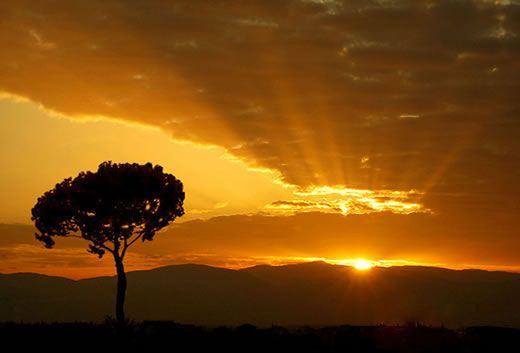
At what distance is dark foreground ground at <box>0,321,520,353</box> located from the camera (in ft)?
110

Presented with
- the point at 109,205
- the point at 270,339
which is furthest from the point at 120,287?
the point at 270,339

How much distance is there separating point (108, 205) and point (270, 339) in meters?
31.4

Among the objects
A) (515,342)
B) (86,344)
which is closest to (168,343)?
(86,344)

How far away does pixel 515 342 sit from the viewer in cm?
3509

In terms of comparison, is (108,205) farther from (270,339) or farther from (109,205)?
(270,339)

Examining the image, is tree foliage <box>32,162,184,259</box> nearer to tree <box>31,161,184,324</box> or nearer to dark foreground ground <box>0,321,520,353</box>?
tree <box>31,161,184,324</box>

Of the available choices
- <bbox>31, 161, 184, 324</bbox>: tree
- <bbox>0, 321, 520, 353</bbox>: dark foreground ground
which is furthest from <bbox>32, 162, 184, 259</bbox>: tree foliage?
<bbox>0, 321, 520, 353</bbox>: dark foreground ground

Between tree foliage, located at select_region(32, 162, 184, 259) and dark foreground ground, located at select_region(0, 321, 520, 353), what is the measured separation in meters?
24.5

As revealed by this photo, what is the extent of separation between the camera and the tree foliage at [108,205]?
6194cm

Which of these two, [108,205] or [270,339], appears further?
[108,205]

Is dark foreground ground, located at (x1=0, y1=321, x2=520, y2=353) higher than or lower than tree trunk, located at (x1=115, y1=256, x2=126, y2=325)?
lower

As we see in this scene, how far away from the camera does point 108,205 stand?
62.0 meters

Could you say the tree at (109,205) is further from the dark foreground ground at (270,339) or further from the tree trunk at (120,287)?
the dark foreground ground at (270,339)

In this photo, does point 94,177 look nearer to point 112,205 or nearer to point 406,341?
point 112,205
